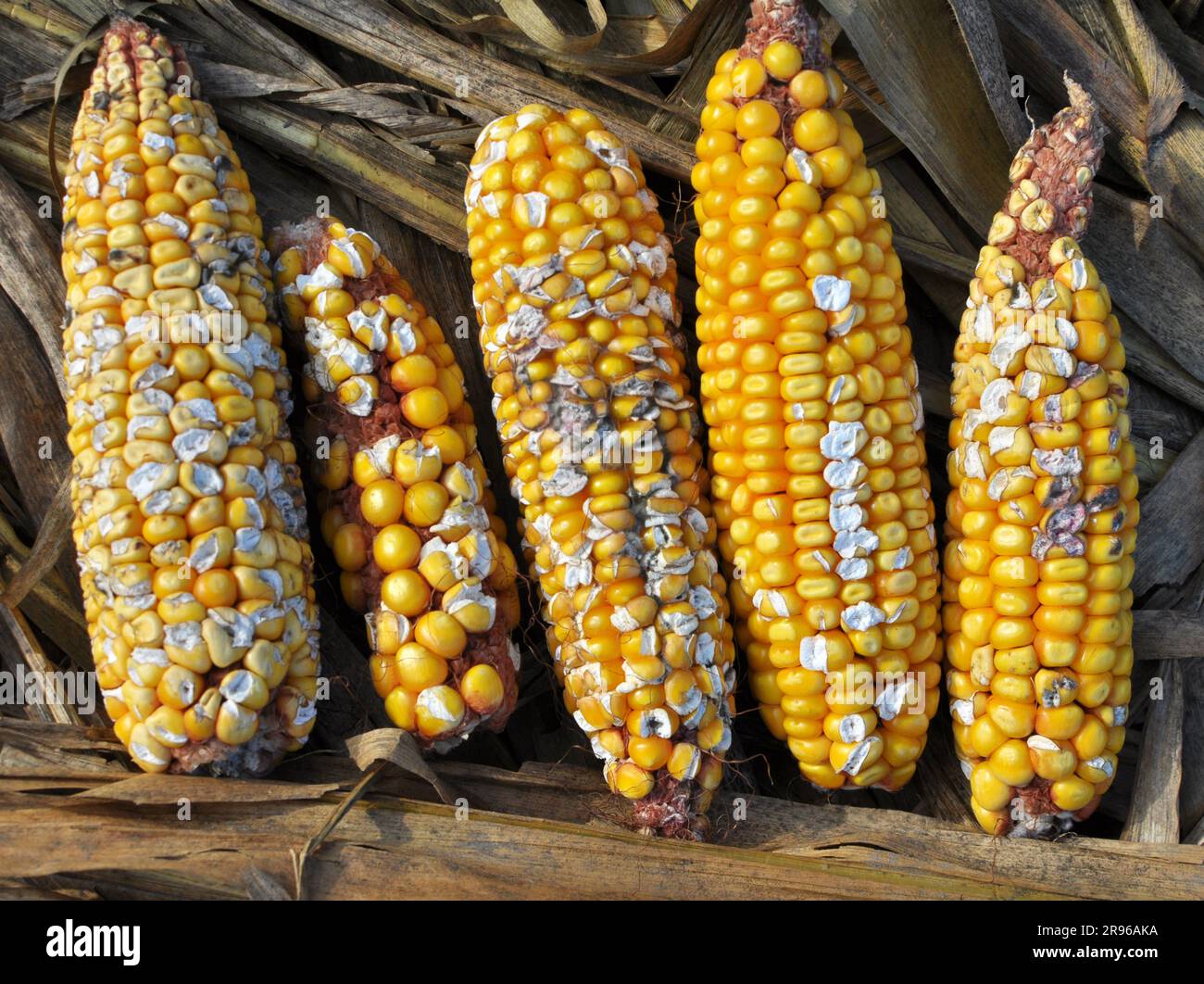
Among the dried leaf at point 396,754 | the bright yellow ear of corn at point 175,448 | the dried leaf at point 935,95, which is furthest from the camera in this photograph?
the dried leaf at point 935,95

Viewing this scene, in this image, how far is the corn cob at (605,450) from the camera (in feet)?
7.22

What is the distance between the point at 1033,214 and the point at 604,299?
2.86ft

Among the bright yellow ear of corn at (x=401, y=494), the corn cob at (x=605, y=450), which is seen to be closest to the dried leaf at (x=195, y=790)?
the bright yellow ear of corn at (x=401, y=494)

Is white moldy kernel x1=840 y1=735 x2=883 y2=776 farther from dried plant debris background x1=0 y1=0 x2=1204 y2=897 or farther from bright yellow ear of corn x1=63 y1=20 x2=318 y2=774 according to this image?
bright yellow ear of corn x1=63 y1=20 x2=318 y2=774

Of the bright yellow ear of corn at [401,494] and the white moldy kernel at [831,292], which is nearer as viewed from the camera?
the white moldy kernel at [831,292]

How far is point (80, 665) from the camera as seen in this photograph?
2.58 m

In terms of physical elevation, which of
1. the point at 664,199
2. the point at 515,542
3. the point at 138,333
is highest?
the point at 664,199

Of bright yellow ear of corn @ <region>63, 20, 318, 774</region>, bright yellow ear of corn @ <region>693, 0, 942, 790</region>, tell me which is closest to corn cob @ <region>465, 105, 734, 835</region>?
bright yellow ear of corn @ <region>693, 0, 942, 790</region>

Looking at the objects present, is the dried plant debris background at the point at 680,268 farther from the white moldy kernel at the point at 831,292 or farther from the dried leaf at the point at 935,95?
the white moldy kernel at the point at 831,292

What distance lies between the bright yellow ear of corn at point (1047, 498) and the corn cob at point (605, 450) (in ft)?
1.88

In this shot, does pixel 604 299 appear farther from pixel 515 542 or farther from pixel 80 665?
pixel 80 665

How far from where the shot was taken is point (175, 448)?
2115mm
